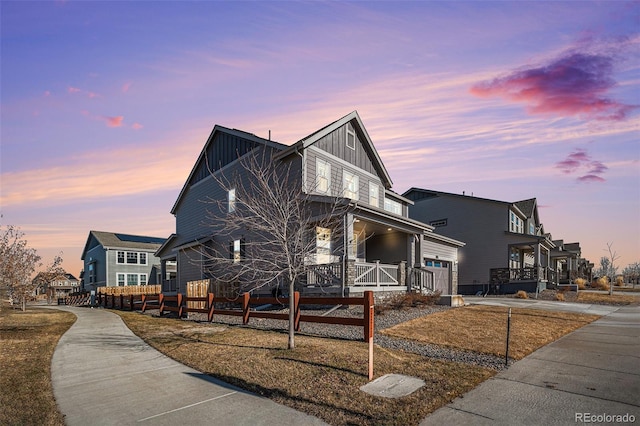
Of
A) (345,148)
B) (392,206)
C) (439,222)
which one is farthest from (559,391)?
(439,222)

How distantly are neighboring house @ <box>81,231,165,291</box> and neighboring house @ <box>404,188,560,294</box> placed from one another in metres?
33.1

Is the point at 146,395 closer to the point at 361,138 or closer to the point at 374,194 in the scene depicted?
the point at 361,138

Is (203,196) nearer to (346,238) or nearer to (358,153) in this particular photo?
(358,153)

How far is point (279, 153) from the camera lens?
795 inches

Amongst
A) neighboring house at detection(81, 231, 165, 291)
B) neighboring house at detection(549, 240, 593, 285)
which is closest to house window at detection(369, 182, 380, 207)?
neighboring house at detection(549, 240, 593, 285)

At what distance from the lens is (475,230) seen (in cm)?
3600

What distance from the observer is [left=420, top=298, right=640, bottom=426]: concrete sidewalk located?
5746mm

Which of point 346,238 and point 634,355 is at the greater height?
point 346,238

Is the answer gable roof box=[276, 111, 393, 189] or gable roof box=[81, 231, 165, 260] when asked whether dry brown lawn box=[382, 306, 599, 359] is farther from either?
gable roof box=[81, 231, 165, 260]

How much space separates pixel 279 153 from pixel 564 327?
1416cm

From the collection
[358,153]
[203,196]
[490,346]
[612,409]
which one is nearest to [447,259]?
[358,153]

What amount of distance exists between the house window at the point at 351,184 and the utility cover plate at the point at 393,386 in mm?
15378

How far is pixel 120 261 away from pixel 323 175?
119 ft

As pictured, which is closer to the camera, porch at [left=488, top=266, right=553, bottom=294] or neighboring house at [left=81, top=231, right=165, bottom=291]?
porch at [left=488, top=266, right=553, bottom=294]
